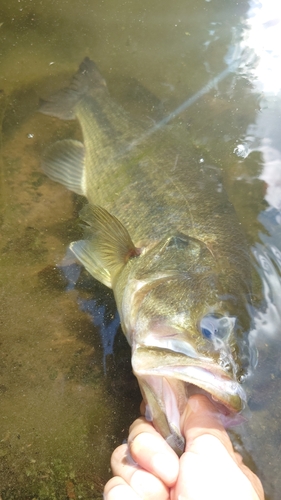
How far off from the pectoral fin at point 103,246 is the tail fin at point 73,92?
1.45 metres

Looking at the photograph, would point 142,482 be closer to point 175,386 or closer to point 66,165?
point 175,386

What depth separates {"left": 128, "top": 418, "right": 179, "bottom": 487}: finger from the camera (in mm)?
1498

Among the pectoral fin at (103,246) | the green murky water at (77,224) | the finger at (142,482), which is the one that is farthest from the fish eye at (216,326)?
the pectoral fin at (103,246)

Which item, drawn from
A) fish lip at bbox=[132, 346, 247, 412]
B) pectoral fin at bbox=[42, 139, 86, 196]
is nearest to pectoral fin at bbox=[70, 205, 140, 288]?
pectoral fin at bbox=[42, 139, 86, 196]

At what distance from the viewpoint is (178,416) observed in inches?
72.7

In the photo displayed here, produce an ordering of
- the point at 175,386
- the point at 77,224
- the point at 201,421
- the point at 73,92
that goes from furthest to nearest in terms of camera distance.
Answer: the point at 73,92
the point at 77,224
the point at 175,386
the point at 201,421

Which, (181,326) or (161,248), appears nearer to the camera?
(181,326)

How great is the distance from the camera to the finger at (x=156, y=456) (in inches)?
59.0

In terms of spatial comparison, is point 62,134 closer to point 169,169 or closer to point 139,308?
point 169,169

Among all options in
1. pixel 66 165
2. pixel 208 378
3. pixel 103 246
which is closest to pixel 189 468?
pixel 208 378

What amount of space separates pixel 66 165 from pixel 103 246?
109 cm

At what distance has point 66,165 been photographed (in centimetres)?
354

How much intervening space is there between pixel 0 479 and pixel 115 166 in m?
2.26

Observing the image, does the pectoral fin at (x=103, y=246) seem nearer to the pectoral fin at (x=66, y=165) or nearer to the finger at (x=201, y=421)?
the pectoral fin at (x=66, y=165)
